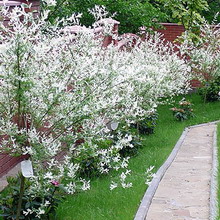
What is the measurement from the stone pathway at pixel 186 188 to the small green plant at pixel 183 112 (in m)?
2.67

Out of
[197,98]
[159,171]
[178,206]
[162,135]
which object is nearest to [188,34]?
[197,98]

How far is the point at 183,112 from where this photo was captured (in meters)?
13.3

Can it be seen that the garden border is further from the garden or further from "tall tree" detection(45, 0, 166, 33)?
"tall tree" detection(45, 0, 166, 33)

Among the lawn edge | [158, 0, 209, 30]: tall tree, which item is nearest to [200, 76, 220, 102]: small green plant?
[158, 0, 209, 30]: tall tree

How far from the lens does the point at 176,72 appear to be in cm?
1245

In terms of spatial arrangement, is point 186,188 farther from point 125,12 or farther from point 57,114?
point 125,12

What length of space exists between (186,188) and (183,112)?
6.28 m

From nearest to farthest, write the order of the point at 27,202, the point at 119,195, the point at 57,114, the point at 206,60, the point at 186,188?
the point at 57,114 < the point at 27,202 < the point at 119,195 < the point at 186,188 < the point at 206,60

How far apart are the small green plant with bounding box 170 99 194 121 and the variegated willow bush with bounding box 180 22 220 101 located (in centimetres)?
164

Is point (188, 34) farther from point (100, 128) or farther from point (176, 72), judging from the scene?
point (100, 128)

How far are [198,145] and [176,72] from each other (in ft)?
8.54

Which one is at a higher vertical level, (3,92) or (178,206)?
(3,92)

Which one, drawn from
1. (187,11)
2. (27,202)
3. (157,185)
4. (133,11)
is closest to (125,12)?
(133,11)

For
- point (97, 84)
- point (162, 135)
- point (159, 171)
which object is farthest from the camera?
point (162, 135)
